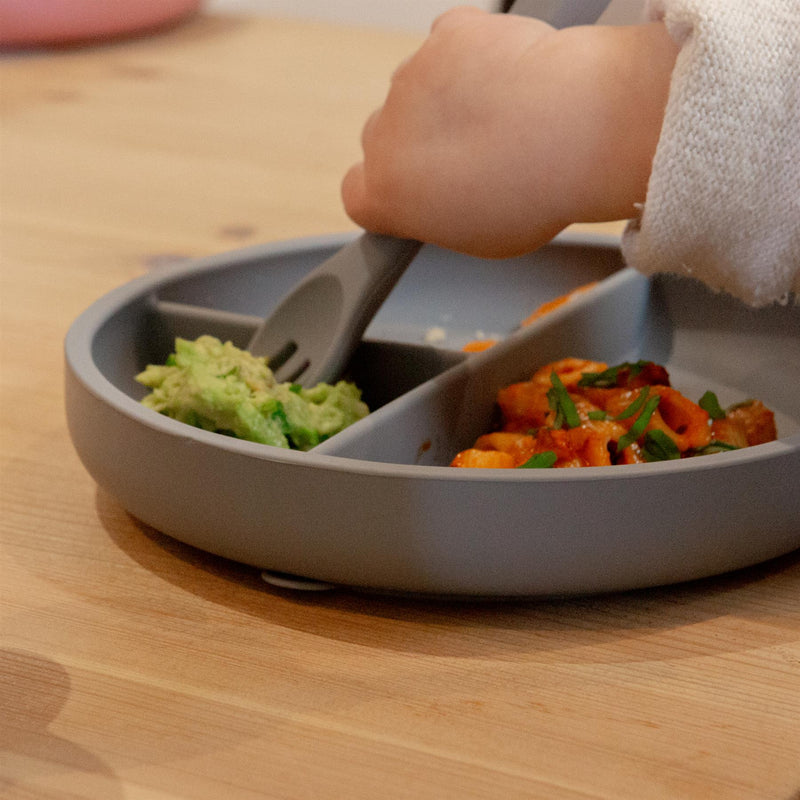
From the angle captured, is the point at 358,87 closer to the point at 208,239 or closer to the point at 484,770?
the point at 208,239

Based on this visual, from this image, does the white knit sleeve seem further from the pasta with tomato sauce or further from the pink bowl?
the pink bowl

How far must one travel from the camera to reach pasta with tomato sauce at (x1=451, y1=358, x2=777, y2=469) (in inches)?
25.8

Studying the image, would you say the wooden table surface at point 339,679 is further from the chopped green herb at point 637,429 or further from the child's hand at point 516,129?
the child's hand at point 516,129

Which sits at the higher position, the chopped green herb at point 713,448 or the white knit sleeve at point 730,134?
the white knit sleeve at point 730,134

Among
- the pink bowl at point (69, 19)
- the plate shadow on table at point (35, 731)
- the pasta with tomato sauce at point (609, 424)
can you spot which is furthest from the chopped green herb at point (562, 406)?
the pink bowl at point (69, 19)

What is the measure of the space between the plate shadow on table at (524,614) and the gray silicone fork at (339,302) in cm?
19

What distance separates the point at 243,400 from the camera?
0.66 m

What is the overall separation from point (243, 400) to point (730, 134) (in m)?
0.29

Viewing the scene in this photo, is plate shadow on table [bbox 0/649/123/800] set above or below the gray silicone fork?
below

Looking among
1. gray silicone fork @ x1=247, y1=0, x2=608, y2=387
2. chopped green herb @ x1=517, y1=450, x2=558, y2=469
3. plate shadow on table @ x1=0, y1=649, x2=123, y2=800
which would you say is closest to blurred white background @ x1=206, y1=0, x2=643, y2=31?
gray silicone fork @ x1=247, y1=0, x2=608, y2=387

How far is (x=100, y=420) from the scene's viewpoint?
0.64 metres

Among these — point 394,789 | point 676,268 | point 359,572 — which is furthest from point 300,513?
point 676,268

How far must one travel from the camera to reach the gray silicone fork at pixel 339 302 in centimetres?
76

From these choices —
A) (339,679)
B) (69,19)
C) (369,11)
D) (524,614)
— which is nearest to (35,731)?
(339,679)
